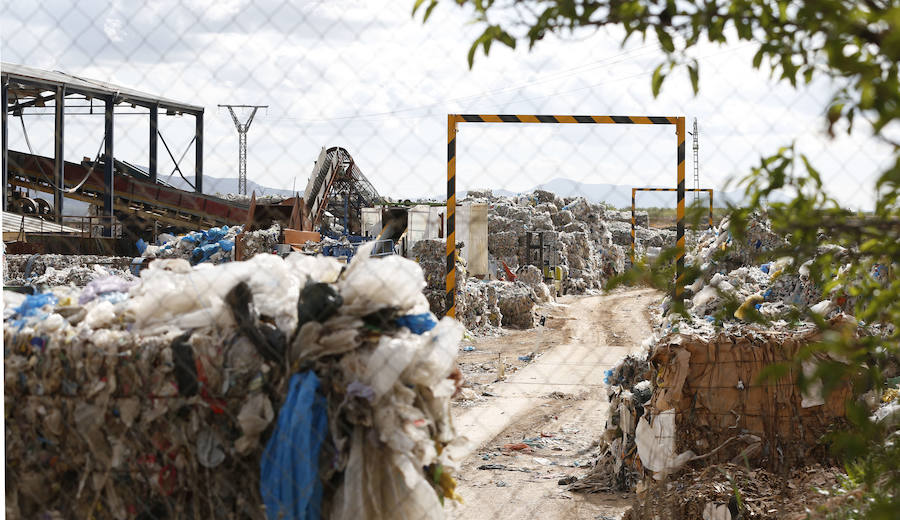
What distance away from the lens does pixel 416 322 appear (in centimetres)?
241

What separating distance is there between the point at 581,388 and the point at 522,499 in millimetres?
3767

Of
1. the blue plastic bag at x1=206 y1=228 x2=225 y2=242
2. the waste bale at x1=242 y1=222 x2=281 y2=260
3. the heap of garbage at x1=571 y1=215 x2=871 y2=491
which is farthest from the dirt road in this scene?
the blue plastic bag at x1=206 y1=228 x2=225 y2=242

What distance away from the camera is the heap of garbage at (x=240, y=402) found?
7.20 feet

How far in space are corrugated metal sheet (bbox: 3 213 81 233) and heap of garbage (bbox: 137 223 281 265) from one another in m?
3.16

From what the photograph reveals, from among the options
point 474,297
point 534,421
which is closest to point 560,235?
point 474,297

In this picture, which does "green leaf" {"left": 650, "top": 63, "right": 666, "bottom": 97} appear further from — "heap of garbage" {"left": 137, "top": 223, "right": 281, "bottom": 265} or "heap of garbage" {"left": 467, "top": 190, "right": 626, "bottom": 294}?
"heap of garbage" {"left": 467, "top": 190, "right": 626, "bottom": 294}

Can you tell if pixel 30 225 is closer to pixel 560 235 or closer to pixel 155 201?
pixel 155 201

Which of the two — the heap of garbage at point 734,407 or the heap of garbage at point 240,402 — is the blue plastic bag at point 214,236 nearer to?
the heap of garbage at point 734,407

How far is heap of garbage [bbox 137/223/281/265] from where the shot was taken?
12.2 meters

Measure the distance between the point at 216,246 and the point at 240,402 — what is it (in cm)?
1089

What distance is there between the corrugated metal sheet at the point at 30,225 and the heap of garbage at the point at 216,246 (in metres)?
3.16

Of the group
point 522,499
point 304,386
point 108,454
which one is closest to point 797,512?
point 522,499

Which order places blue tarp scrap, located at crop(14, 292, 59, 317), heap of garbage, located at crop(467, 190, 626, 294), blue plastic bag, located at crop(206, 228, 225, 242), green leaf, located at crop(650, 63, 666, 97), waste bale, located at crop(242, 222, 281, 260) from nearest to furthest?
green leaf, located at crop(650, 63, 666, 97), blue tarp scrap, located at crop(14, 292, 59, 317), waste bale, located at crop(242, 222, 281, 260), blue plastic bag, located at crop(206, 228, 225, 242), heap of garbage, located at crop(467, 190, 626, 294)

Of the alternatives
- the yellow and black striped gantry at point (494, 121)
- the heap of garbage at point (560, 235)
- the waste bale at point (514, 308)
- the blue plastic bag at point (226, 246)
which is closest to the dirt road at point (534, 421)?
the waste bale at point (514, 308)
